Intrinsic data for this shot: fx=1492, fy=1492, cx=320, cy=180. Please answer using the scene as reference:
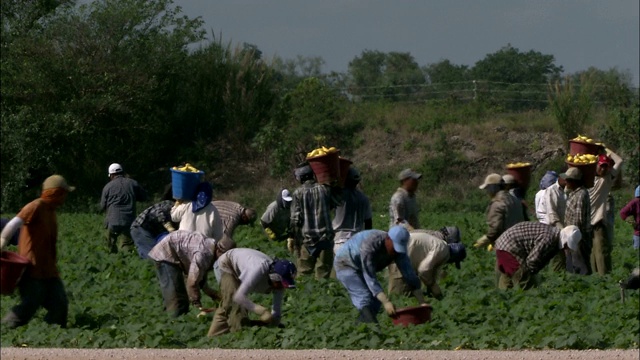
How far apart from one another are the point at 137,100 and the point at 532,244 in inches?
1053

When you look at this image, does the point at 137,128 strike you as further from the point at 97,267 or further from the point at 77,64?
the point at 97,267

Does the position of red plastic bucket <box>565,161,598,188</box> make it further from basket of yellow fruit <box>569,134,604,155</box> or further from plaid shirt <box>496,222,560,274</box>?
plaid shirt <box>496,222,560,274</box>

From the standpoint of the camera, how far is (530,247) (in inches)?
546

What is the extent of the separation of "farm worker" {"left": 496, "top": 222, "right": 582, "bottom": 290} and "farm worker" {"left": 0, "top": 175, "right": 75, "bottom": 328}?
4266mm

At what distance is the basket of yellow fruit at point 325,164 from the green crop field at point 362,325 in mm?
1013

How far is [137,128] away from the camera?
40969mm

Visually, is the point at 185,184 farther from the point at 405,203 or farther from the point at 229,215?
the point at 405,203

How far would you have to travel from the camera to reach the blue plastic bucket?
13680 millimetres

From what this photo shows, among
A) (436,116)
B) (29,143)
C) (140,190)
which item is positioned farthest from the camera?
(436,116)

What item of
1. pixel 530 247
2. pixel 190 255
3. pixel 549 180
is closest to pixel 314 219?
pixel 530 247

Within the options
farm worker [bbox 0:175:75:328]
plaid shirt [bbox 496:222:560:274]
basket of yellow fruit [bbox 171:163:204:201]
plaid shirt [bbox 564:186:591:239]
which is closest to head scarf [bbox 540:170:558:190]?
plaid shirt [bbox 564:186:591:239]

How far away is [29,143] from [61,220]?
909 cm

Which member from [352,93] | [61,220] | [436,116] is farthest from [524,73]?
[61,220]

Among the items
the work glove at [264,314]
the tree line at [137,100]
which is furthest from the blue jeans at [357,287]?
the tree line at [137,100]
